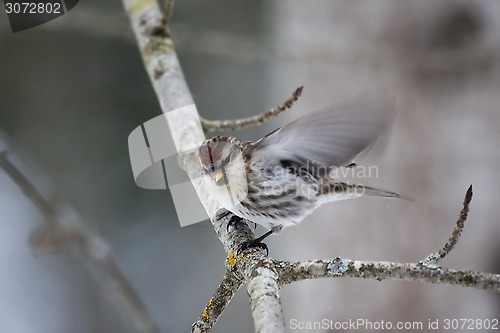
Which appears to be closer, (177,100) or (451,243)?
(451,243)

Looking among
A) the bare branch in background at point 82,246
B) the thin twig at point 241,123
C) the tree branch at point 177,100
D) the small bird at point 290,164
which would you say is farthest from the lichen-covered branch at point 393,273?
the bare branch in background at point 82,246

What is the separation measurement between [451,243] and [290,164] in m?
0.51

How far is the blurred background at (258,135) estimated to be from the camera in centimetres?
233

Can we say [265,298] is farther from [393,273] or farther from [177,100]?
[177,100]

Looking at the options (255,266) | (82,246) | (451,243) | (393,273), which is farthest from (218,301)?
(82,246)

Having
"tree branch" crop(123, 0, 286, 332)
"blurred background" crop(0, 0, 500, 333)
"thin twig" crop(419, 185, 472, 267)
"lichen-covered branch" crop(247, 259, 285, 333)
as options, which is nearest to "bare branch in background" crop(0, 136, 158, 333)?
"blurred background" crop(0, 0, 500, 333)

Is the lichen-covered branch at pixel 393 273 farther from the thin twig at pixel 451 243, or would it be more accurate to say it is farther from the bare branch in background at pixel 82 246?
the bare branch in background at pixel 82 246

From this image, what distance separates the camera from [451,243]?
1160 millimetres

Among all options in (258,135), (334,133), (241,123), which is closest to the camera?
(334,133)

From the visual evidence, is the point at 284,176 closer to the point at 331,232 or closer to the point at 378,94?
the point at 378,94

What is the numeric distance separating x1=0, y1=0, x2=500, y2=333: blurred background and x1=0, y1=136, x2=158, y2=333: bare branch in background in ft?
0.47

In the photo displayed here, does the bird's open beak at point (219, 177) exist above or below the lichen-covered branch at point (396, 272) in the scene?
above

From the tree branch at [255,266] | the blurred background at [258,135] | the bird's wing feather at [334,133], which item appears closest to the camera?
the tree branch at [255,266]

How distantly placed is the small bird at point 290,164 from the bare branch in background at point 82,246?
49cm
